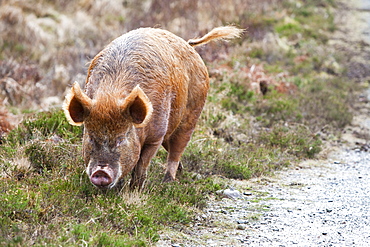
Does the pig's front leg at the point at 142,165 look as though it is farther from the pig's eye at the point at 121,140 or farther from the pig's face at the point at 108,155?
the pig's eye at the point at 121,140

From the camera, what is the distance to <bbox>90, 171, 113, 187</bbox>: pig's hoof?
441cm

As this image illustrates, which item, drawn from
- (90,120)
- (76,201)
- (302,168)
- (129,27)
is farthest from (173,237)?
(129,27)

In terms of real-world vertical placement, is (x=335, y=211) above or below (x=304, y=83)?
above

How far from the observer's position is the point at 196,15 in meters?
15.2

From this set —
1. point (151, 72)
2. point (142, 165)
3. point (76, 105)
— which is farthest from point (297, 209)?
point (76, 105)

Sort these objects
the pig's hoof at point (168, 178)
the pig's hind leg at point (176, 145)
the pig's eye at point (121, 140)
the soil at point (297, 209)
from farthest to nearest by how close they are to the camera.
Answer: the pig's hind leg at point (176, 145) < the pig's hoof at point (168, 178) < the soil at point (297, 209) < the pig's eye at point (121, 140)

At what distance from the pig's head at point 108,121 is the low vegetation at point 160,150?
16.4 inches

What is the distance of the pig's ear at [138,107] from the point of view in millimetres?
4598

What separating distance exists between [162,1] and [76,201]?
12.4 metres

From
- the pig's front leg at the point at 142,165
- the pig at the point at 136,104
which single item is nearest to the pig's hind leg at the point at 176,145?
the pig at the point at 136,104

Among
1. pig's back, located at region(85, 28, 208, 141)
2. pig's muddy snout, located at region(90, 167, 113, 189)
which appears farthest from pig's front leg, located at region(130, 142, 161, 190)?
pig's muddy snout, located at region(90, 167, 113, 189)

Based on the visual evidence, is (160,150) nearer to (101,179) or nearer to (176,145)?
(176,145)

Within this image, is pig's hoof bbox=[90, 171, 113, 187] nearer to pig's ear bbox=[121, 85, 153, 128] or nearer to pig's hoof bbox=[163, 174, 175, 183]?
pig's ear bbox=[121, 85, 153, 128]

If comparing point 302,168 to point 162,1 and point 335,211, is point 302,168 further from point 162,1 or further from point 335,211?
point 162,1
